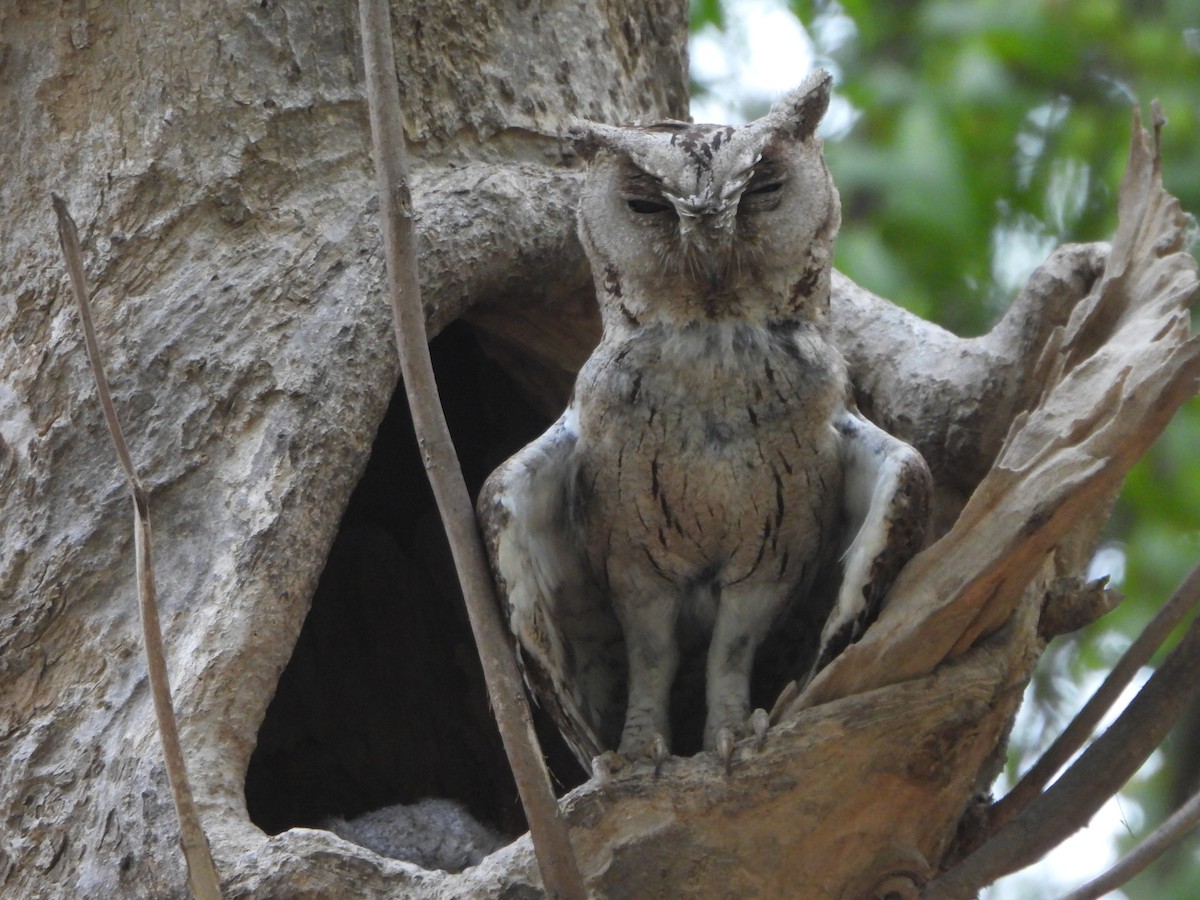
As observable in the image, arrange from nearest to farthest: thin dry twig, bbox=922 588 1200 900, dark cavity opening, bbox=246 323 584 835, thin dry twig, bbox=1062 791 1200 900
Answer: thin dry twig, bbox=1062 791 1200 900 < thin dry twig, bbox=922 588 1200 900 < dark cavity opening, bbox=246 323 584 835

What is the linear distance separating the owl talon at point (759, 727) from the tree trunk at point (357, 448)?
16 millimetres

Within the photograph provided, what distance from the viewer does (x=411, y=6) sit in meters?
2.71

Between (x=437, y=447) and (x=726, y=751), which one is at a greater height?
(x=437, y=447)

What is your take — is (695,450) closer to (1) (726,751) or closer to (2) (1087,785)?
(1) (726,751)

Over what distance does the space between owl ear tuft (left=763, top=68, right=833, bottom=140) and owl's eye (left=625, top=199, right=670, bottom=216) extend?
0.70 ft

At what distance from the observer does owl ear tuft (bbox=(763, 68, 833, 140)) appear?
2227 millimetres

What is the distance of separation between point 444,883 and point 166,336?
3.30ft

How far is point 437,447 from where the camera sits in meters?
1.65

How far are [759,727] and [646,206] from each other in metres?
0.82

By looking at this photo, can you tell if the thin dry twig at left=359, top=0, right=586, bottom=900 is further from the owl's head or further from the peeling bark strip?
the owl's head

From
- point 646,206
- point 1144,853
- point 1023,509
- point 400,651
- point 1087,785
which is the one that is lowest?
point 1144,853

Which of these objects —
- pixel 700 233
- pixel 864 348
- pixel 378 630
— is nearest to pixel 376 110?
pixel 700 233

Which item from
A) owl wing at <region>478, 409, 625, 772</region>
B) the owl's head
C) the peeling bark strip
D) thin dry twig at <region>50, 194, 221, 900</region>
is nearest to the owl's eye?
the owl's head

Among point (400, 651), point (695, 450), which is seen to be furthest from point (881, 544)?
point (400, 651)
